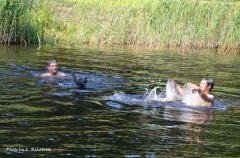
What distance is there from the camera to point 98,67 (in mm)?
12727

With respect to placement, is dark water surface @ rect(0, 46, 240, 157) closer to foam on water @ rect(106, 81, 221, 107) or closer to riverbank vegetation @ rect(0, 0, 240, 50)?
foam on water @ rect(106, 81, 221, 107)

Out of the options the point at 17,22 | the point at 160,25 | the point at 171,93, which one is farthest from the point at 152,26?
the point at 171,93

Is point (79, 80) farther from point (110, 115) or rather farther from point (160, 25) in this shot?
point (160, 25)

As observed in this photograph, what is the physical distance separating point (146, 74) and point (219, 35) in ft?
27.9

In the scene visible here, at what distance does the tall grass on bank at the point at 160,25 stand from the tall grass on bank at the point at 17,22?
2219 mm

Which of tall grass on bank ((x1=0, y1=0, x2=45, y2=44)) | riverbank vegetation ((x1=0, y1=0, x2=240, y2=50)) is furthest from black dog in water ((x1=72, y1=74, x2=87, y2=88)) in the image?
riverbank vegetation ((x1=0, y1=0, x2=240, y2=50))

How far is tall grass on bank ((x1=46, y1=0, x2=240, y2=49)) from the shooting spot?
1811 centimetres

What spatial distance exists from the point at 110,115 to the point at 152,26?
1201cm

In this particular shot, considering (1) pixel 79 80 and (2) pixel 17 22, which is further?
(2) pixel 17 22

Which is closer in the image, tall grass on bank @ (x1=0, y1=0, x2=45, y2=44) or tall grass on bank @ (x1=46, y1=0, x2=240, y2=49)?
tall grass on bank @ (x1=0, y1=0, x2=45, y2=44)

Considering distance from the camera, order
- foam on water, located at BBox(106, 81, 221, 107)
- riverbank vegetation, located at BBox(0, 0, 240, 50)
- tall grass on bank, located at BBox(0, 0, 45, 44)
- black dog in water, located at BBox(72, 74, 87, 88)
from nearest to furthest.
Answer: foam on water, located at BBox(106, 81, 221, 107) < black dog in water, located at BBox(72, 74, 87, 88) < tall grass on bank, located at BBox(0, 0, 45, 44) < riverbank vegetation, located at BBox(0, 0, 240, 50)

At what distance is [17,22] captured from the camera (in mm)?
16172

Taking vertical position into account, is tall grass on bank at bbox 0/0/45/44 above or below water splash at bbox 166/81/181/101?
above

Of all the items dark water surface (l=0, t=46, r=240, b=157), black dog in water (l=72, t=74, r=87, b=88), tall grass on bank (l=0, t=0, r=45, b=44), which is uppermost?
tall grass on bank (l=0, t=0, r=45, b=44)
